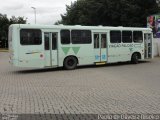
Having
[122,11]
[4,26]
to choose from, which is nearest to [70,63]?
[122,11]

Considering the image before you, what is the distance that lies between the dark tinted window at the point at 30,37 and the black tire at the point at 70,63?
2239mm

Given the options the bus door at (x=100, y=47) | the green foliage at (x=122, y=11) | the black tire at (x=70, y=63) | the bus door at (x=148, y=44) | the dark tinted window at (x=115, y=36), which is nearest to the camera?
the black tire at (x=70, y=63)

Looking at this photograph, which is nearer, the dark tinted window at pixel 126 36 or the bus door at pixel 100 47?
the bus door at pixel 100 47

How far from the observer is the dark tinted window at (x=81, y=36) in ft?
67.6

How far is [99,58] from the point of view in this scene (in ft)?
71.5

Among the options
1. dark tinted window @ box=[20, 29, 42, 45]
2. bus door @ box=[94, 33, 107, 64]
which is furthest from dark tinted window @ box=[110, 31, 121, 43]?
dark tinted window @ box=[20, 29, 42, 45]

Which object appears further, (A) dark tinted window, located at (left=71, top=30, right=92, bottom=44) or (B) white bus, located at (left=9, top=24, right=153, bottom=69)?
(A) dark tinted window, located at (left=71, top=30, right=92, bottom=44)

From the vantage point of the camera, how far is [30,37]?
18625 mm

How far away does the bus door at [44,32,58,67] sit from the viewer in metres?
19.2

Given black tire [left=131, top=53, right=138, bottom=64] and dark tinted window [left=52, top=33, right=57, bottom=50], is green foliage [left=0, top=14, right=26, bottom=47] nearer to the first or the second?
black tire [left=131, top=53, right=138, bottom=64]

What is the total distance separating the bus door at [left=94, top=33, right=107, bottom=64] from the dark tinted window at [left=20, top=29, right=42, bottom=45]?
4.33 metres

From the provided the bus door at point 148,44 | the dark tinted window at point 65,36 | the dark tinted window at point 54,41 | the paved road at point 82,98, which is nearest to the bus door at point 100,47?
the dark tinted window at point 65,36

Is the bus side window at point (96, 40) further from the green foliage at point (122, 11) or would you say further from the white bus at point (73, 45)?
the green foliage at point (122, 11)

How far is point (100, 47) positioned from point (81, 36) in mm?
1680
